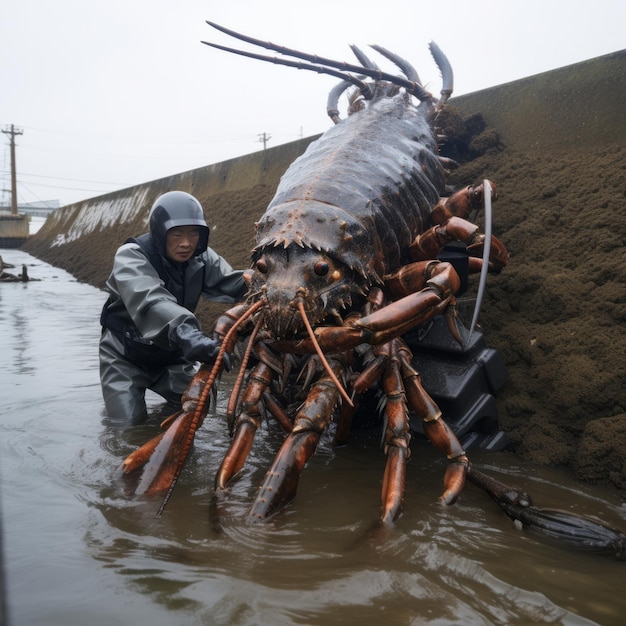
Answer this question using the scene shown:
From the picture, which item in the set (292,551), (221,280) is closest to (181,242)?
(221,280)

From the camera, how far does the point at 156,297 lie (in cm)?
372

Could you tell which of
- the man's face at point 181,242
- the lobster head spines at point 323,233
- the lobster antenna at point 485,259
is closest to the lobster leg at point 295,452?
the lobster head spines at point 323,233

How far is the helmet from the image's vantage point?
4.21m

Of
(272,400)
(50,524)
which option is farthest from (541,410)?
(50,524)

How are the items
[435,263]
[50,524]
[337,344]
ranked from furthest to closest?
[435,263]
[337,344]
[50,524]

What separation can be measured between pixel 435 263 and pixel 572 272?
159 centimetres

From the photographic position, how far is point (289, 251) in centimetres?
304

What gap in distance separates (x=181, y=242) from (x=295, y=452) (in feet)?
7.30

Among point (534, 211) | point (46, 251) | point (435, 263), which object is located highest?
point (534, 211)

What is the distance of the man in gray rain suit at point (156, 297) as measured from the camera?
12.4 ft

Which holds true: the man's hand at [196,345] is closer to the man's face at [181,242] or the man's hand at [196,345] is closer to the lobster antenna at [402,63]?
the man's face at [181,242]

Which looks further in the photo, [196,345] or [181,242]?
[181,242]

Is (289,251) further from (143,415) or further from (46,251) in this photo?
(46,251)

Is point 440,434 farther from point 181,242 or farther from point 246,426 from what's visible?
point 181,242
